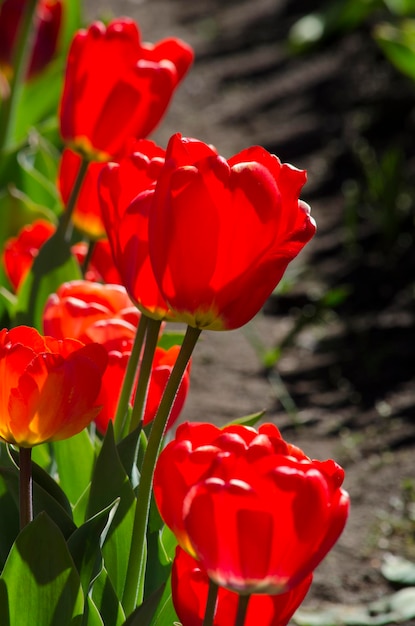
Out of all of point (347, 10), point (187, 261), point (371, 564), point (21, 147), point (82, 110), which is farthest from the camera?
point (347, 10)

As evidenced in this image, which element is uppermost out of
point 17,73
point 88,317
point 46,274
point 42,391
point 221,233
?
point 221,233

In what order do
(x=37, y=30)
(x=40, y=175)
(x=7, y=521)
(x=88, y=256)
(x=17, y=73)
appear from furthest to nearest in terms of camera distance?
(x=37, y=30) → (x=17, y=73) → (x=40, y=175) → (x=88, y=256) → (x=7, y=521)

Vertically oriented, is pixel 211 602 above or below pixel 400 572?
above

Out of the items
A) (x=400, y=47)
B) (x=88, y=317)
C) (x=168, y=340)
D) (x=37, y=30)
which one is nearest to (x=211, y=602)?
(x=88, y=317)

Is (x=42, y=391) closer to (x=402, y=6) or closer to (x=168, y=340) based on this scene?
(x=168, y=340)

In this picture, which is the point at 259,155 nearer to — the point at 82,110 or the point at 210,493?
the point at 210,493

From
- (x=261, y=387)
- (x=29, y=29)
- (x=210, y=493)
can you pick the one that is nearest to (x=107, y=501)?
(x=210, y=493)

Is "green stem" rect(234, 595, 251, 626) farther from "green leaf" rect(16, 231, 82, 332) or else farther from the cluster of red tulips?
"green leaf" rect(16, 231, 82, 332)

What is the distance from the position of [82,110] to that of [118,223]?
622 mm

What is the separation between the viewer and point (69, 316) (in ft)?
4.36

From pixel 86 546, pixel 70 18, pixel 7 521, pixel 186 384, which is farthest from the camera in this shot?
pixel 70 18

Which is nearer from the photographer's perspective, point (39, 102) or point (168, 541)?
point (168, 541)

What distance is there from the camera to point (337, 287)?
3529 millimetres

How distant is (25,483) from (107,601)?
173 millimetres
